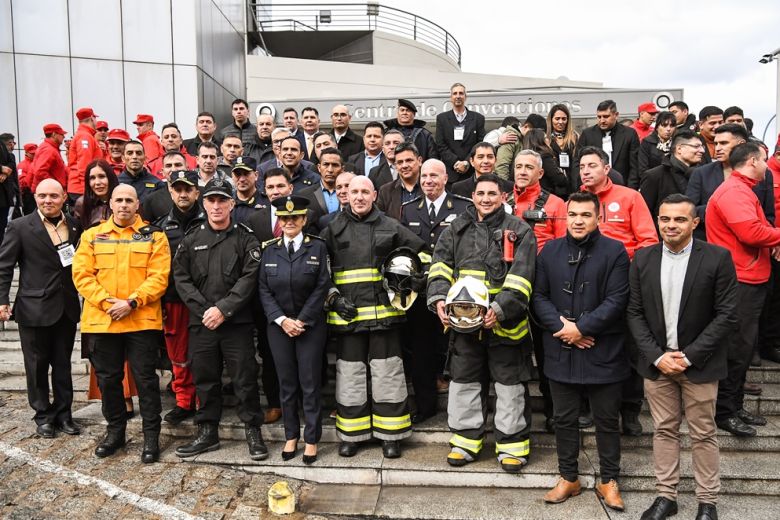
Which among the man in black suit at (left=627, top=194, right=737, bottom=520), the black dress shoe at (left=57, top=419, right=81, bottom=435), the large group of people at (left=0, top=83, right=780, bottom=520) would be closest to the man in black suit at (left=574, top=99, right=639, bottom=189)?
the large group of people at (left=0, top=83, right=780, bottom=520)

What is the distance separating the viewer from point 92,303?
5.04m

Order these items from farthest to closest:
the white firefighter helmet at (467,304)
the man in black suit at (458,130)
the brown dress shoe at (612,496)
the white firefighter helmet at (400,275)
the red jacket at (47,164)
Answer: the red jacket at (47,164), the man in black suit at (458,130), the white firefighter helmet at (400,275), the white firefighter helmet at (467,304), the brown dress shoe at (612,496)

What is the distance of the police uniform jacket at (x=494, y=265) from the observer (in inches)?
180

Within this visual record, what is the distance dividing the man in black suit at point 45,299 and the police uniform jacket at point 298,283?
6.40ft

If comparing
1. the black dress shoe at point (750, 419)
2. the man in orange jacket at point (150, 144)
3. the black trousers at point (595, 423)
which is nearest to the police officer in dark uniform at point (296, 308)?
the black trousers at point (595, 423)

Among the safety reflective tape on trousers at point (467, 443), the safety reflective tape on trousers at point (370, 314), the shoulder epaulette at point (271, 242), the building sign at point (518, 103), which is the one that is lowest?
the safety reflective tape on trousers at point (467, 443)

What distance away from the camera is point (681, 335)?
13.6 feet

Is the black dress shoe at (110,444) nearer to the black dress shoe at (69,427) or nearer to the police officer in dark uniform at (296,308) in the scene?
the black dress shoe at (69,427)

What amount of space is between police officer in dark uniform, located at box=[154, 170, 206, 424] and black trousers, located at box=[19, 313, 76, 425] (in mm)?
911

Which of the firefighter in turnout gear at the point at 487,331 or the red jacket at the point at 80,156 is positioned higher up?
the red jacket at the point at 80,156

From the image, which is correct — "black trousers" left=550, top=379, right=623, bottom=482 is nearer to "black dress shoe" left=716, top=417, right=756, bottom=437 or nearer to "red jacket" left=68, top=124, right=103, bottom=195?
"black dress shoe" left=716, top=417, right=756, bottom=437

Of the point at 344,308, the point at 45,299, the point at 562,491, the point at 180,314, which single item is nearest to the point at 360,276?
the point at 344,308

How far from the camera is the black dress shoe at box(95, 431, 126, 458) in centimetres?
516

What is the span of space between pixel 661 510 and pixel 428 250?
8.64ft
